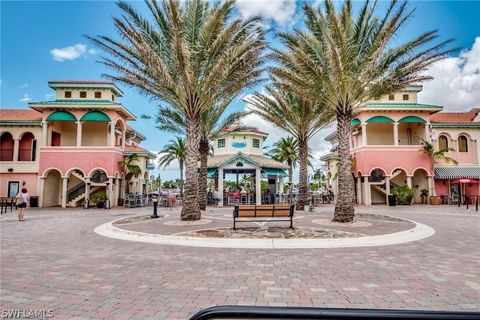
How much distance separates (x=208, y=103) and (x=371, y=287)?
1194 centimetres

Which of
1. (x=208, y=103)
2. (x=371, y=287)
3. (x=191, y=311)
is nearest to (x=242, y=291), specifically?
(x=191, y=311)

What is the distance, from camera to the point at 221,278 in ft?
20.3

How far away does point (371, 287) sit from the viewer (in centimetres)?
557

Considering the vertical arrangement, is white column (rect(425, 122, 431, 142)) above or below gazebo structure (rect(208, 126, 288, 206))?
above

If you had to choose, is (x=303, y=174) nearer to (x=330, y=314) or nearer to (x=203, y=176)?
(x=203, y=176)

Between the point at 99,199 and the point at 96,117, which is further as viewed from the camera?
the point at 96,117

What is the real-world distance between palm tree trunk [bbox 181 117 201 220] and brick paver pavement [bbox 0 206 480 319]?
516cm

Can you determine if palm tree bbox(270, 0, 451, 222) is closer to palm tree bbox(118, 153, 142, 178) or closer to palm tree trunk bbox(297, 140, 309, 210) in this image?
palm tree trunk bbox(297, 140, 309, 210)

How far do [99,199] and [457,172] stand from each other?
109 ft

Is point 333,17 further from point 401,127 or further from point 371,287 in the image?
point 401,127

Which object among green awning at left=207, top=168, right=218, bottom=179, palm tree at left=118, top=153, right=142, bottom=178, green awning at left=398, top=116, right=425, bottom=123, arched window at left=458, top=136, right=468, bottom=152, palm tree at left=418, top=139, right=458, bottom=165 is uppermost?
green awning at left=398, top=116, right=425, bottom=123

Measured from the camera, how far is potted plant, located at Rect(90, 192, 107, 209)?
1054 inches

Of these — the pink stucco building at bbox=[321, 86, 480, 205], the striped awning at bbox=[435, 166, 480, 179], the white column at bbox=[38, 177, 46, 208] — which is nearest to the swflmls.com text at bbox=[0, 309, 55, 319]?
the white column at bbox=[38, 177, 46, 208]

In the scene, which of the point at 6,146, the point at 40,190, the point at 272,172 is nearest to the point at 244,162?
the point at 272,172
